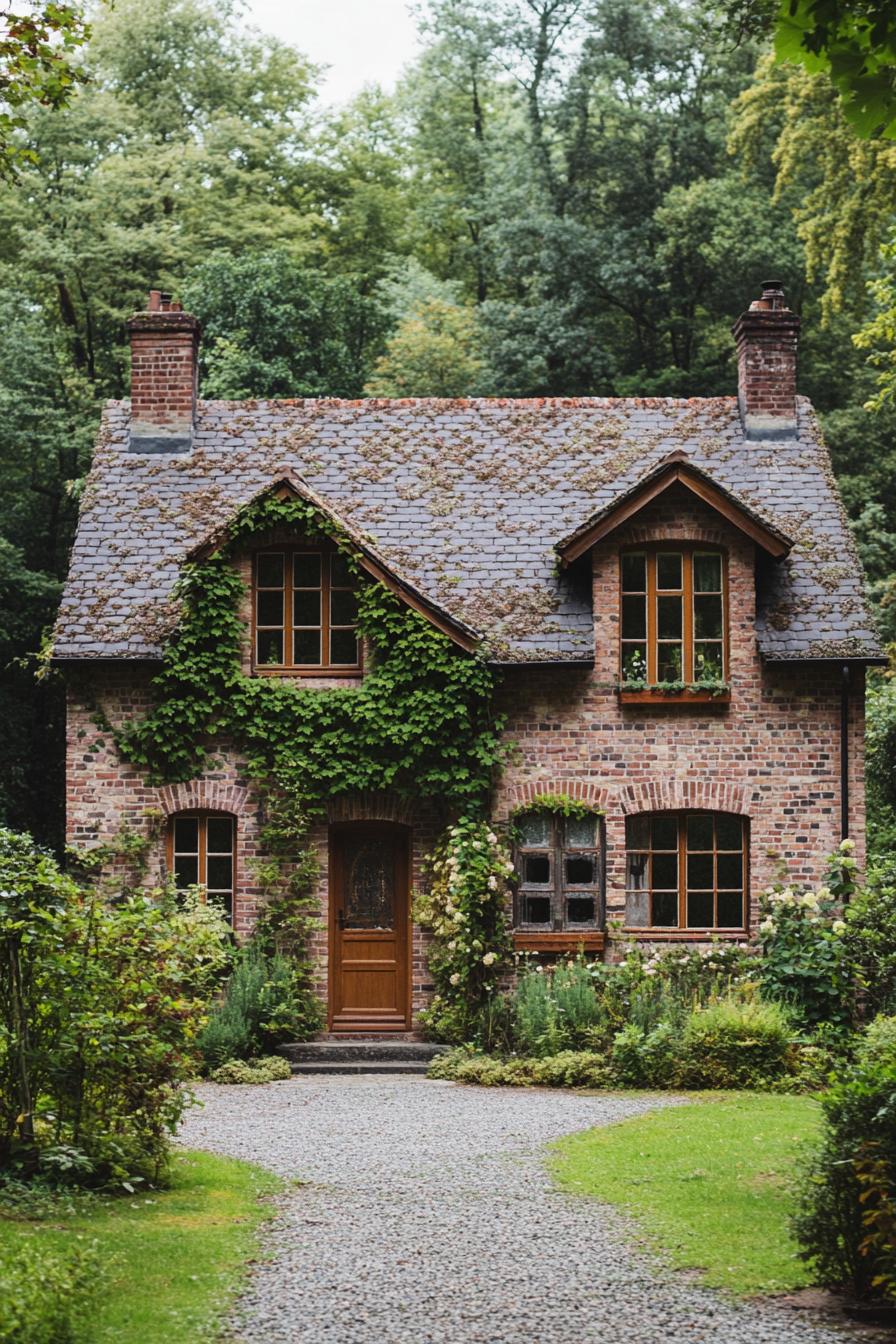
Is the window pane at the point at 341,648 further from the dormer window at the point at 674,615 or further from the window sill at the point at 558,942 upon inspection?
the window sill at the point at 558,942

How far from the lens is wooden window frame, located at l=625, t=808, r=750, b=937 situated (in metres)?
18.2

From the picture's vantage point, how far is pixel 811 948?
1698cm

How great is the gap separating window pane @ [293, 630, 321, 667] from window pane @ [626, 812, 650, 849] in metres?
4.01

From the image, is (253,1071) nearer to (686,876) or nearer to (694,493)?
(686,876)

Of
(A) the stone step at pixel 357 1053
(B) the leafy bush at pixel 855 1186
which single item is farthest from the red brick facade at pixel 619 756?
(B) the leafy bush at pixel 855 1186

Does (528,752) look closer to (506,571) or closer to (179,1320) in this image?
(506,571)

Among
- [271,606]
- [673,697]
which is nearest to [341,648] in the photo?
[271,606]

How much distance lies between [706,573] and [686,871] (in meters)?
3.38

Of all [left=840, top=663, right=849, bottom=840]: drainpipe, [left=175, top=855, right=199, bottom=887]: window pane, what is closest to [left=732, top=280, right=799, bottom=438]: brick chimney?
[left=840, top=663, right=849, bottom=840]: drainpipe

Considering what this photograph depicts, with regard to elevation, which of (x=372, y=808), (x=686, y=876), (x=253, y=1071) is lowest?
(x=253, y=1071)

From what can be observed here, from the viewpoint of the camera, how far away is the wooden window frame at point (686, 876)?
18.2 m

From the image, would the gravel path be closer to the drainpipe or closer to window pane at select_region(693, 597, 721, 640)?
the drainpipe

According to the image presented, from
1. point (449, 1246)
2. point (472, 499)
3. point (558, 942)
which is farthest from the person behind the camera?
point (472, 499)

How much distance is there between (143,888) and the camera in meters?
18.3
